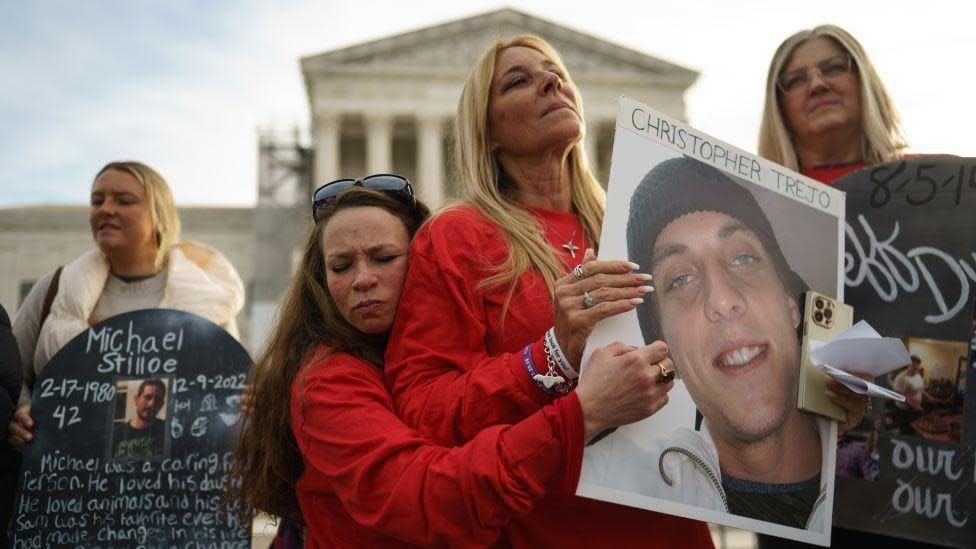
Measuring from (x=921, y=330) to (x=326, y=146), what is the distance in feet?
105

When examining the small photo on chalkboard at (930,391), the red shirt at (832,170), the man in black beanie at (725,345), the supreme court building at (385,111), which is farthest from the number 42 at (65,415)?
the supreme court building at (385,111)

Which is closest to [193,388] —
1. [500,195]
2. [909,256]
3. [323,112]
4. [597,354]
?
[500,195]

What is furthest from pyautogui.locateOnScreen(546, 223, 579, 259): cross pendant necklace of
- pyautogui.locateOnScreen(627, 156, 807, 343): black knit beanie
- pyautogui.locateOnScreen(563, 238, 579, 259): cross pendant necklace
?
pyautogui.locateOnScreen(627, 156, 807, 343): black knit beanie

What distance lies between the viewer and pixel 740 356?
1.93m

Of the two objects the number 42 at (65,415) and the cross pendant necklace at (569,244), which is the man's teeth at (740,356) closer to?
the cross pendant necklace at (569,244)

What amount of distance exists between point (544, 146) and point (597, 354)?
828mm

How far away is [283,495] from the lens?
249cm

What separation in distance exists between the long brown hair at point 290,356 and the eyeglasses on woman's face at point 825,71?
1.49m

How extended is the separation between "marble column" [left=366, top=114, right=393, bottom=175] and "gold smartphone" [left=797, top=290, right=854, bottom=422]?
30.8 metres

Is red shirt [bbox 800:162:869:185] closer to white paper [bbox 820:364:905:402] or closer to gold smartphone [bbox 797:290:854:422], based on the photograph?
gold smartphone [bbox 797:290:854:422]

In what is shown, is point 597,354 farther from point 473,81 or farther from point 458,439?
point 473,81

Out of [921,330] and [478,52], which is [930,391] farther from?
[478,52]

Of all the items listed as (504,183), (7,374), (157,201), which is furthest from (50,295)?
(504,183)

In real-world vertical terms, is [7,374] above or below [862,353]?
below
